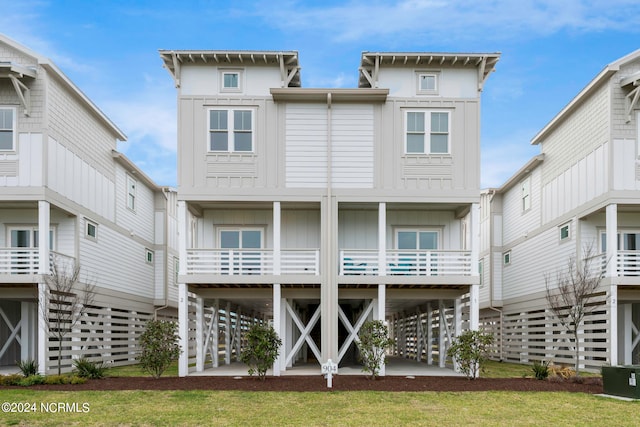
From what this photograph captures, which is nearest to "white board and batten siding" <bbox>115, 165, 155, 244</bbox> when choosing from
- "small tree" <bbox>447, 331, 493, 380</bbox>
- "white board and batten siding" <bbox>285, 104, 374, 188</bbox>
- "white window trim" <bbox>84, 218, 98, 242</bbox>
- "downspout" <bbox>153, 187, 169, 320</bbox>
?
"downspout" <bbox>153, 187, 169, 320</bbox>

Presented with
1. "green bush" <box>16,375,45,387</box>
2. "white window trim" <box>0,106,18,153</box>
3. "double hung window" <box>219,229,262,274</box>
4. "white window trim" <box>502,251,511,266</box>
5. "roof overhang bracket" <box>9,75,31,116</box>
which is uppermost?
"roof overhang bracket" <box>9,75,31,116</box>

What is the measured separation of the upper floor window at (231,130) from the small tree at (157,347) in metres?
6.41

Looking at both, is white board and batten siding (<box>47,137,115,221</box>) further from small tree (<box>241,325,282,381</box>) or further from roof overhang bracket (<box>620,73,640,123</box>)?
roof overhang bracket (<box>620,73,640,123</box>)

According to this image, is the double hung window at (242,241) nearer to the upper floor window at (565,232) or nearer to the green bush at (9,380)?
the green bush at (9,380)

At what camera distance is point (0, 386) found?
1661cm

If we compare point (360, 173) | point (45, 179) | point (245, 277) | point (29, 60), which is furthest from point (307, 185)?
point (29, 60)

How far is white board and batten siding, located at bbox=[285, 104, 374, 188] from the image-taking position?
2119 centimetres

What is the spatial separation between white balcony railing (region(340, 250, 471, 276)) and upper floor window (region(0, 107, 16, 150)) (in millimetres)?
11506

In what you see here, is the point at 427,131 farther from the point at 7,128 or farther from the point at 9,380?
the point at 9,380

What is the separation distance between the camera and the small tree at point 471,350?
18.4 metres

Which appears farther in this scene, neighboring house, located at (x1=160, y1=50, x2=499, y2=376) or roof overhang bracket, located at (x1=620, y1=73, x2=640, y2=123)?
neighboring house, located at (x1=160, y1=50, x2=499, y2=376)

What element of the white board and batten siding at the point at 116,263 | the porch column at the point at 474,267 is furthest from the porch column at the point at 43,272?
the porch column at the point at 474,267

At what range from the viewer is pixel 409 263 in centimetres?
2102

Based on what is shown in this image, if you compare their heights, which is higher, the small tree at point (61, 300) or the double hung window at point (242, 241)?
the double hung window at point (242, 241)
